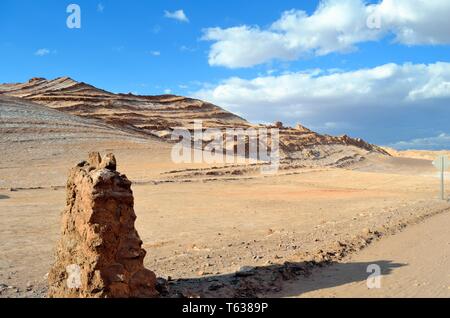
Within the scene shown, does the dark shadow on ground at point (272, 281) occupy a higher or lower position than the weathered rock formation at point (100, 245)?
lower

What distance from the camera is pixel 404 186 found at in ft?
99.0

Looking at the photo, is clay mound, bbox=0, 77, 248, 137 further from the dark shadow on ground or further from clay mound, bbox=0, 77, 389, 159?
the dark shadow on ground

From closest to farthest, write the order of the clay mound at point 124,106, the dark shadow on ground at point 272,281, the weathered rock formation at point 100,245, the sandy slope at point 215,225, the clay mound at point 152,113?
the weathered rock formation at point 100,245, the dark shadow on ground at point 272,281, the sandy slope at point 215,225, the clay mound at point 152,113, the clay mound at point 124,106

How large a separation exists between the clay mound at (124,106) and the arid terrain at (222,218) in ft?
55.1

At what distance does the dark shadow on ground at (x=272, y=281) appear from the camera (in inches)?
287

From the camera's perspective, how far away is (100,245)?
639 centimetres

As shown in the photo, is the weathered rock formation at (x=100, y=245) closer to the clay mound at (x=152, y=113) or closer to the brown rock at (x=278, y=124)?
the clay mound at (x=152, y=113)

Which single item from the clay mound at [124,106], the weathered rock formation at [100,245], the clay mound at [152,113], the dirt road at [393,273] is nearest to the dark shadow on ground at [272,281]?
the dirt road at [393,273]

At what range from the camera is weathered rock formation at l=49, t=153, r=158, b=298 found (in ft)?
20.9

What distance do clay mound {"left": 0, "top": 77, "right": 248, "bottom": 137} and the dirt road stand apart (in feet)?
158

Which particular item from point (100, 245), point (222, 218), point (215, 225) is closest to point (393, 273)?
point (100, 245)

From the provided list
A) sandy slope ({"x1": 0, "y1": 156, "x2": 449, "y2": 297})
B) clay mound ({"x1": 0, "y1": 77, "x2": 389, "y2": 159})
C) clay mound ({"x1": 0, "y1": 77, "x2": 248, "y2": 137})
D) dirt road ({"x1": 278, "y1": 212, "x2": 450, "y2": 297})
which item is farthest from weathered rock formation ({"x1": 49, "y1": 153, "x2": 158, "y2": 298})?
clay mound ({"x1": 0, "y1": 77, "x2": 248, "y2": 137})

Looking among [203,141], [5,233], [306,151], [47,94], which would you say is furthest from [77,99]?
[5,233]

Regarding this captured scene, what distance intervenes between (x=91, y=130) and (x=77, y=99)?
25273 millimetres
